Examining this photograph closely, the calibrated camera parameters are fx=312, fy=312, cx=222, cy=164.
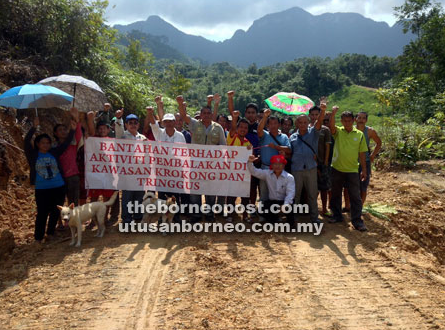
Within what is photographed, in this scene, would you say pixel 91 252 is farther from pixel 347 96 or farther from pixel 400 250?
pixel 347 96

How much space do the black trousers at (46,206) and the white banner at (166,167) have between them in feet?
2.06

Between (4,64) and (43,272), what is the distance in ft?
19.8

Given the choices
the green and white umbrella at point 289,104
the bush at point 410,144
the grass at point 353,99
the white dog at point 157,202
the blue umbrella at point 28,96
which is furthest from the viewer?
the grass at point 353,99

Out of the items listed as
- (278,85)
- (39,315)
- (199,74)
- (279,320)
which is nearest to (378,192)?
(279,320)

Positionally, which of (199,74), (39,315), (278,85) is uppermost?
(199,74)

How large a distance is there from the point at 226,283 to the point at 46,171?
3397mm

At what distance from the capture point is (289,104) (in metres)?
7.27

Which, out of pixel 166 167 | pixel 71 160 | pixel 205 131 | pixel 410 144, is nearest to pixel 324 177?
pixel 205 131

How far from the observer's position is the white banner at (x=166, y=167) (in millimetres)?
5785

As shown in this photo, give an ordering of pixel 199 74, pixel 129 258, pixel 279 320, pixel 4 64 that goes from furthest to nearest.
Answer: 1. pixel 199 74
2. pixel 4 64
3. pixel 129 258
4. pixel 279 320

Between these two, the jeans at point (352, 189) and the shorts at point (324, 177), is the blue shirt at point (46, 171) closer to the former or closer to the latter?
the shorts at point (324, 177)

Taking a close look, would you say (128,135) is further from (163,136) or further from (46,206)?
(46,206)

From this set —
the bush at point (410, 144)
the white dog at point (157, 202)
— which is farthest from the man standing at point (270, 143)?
the bush at point (410, 144)

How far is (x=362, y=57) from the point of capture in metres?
61.9
